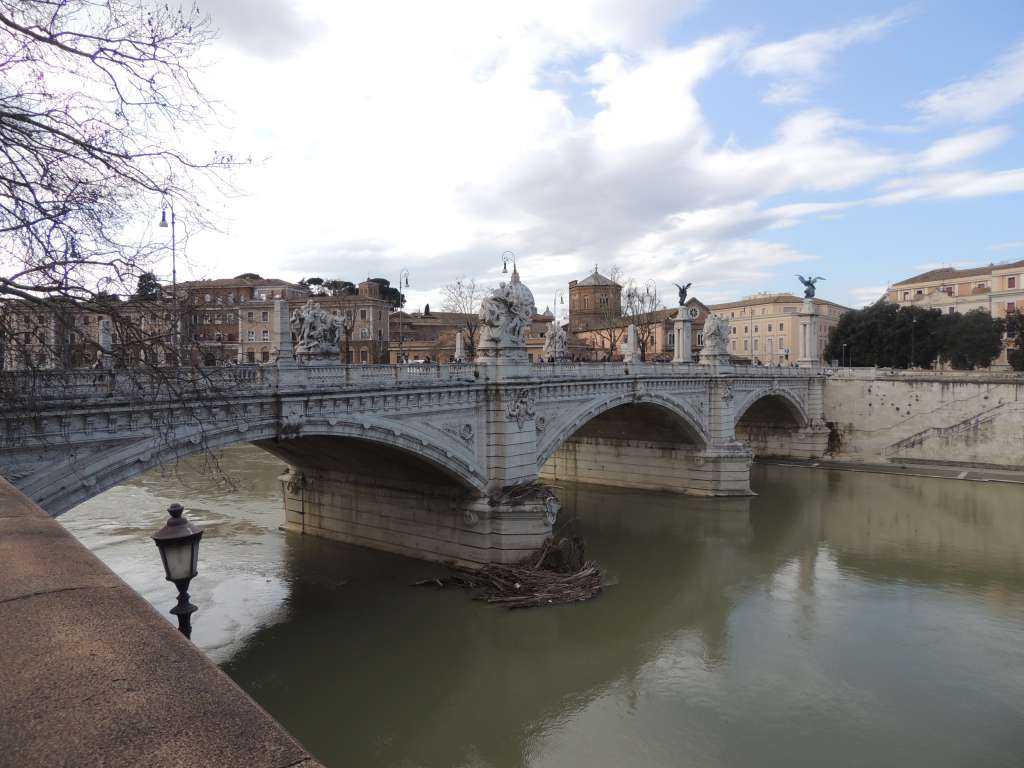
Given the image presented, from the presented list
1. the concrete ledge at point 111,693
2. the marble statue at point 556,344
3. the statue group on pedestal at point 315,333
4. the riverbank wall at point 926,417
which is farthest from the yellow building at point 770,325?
the concrete ledge at point 111,693

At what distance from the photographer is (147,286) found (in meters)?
6.55

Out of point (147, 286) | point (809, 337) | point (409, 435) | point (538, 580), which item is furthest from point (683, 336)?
point (147, 286)

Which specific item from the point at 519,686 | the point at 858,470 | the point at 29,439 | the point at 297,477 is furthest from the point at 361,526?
the point at 858,470

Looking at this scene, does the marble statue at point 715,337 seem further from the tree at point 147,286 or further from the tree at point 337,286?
the tree at point 337,286

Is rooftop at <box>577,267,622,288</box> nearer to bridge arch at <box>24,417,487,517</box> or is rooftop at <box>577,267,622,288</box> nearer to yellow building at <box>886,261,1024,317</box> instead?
yellow building at <box>886,261,1024,317</box>

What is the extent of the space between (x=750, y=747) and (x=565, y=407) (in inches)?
456

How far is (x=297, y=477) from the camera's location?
68.4ft

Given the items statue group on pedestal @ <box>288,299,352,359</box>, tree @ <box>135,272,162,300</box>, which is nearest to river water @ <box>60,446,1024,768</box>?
statue group on pedestal @ <box>288,299,352,359</box>

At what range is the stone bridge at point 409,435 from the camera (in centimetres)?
945

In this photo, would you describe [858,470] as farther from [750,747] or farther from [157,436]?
[157,436]

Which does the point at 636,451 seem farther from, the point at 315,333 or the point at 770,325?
the point at 770,325

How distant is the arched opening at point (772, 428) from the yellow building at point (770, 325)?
28547 millimetres

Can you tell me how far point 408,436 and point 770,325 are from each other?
61.9 meters

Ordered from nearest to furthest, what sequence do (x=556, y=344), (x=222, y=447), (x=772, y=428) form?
(x=222, y=447) → (x=556, y=344) → (x=772, y=428)
